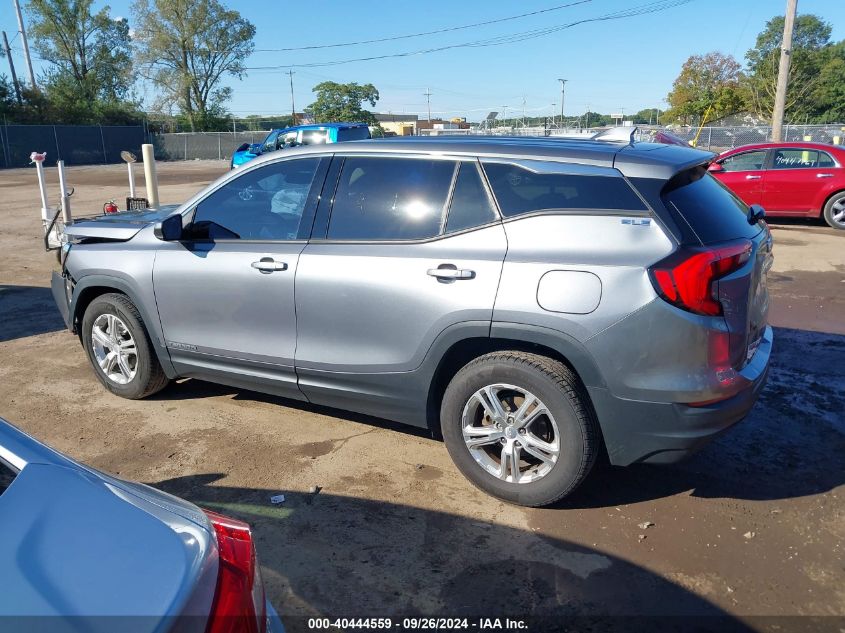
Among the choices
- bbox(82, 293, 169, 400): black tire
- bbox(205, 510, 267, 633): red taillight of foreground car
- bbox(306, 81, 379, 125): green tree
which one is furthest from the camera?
bbox(306, 81, 379, 125): green tree

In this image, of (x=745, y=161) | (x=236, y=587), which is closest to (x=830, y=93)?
(x=745, y=161)

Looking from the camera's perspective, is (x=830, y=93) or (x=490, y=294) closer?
(x=490, y=294)

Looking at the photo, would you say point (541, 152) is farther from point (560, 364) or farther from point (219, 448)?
point (219, 448)

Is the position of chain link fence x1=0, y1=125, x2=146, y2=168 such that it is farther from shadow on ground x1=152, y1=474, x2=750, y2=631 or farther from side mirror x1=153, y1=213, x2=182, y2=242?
shadow on ground x1=152, y1=474, x2=750, y2=631

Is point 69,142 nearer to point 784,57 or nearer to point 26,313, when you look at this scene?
point 784,57

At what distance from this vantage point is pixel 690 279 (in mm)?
3068

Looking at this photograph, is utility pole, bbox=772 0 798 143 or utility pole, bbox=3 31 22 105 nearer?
utility pole, bbox=772 0 798 143

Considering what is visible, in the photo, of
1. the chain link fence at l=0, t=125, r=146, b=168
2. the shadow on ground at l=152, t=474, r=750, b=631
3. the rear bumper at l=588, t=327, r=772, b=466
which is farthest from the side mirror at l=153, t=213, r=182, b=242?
the chain link fence at l=0, t=125, r=146, b=168

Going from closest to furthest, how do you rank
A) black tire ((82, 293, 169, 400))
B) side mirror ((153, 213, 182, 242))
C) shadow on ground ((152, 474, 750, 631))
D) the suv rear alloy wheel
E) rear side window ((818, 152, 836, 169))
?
shadow on ground ((152, 474, 750, 631)) → the suv rear alloy wheel → side mirror ((153, 213, 182, 242)) → black tire ((82, 293, 169, 400)) → rear side window ((818, 152, 836, 169))

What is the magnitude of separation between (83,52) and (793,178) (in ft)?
A: 209

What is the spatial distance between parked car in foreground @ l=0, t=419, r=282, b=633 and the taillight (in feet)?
7.01

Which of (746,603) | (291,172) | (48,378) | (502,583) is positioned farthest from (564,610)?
(48,378)

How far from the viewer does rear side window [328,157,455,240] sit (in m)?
3.75

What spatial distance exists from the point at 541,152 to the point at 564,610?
7.37 feet
